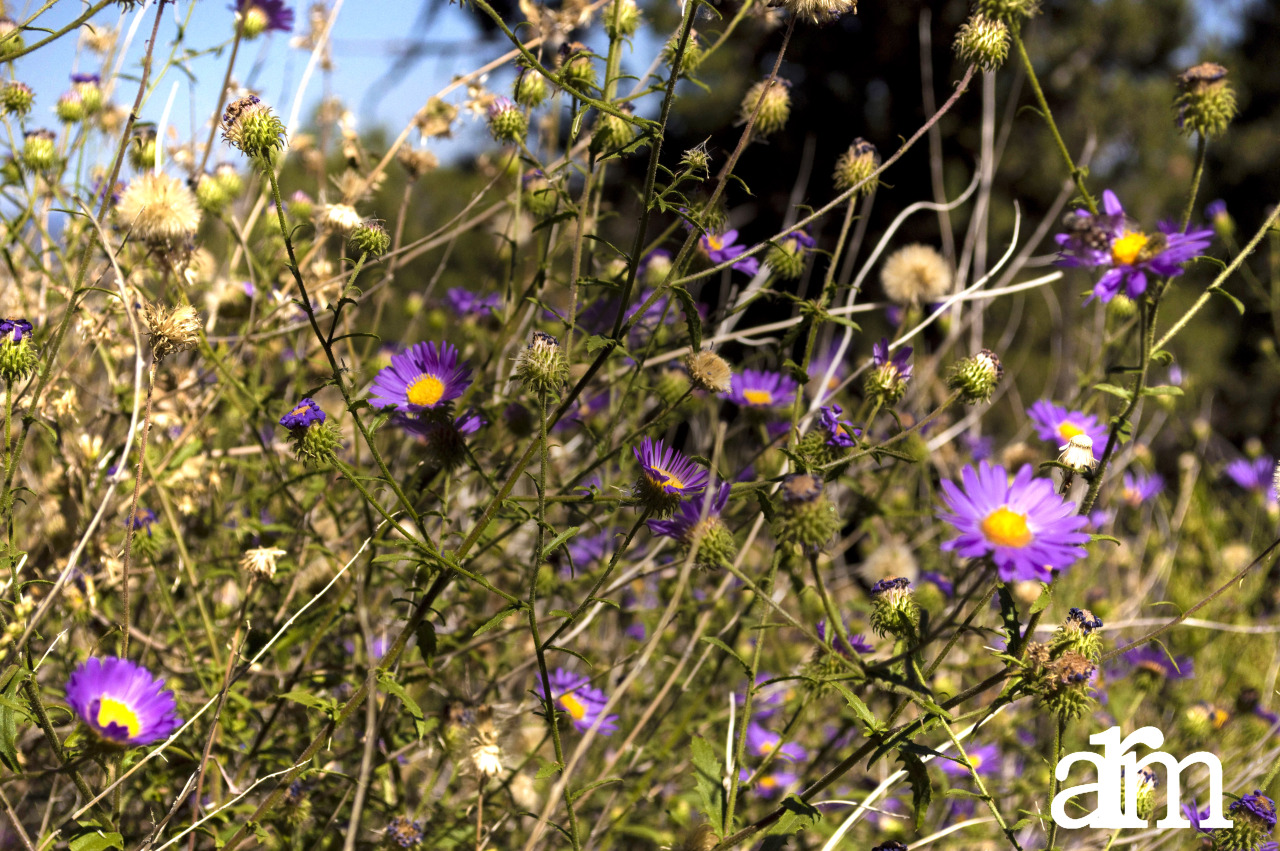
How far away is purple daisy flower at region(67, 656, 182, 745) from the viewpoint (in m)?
0.97

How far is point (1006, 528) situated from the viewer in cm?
107

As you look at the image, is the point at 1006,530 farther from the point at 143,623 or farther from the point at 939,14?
the point at 939,14

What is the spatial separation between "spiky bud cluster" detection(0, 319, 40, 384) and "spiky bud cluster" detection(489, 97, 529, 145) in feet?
2.38

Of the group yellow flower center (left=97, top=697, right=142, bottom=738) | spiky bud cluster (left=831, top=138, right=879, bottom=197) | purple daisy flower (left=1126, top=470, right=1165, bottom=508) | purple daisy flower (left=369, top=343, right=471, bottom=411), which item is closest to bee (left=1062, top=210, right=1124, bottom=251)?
→ spiky bud cluster (left=831, top=138, right=879, bottom=197)

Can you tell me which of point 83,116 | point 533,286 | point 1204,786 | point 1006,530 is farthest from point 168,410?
point 1204,786

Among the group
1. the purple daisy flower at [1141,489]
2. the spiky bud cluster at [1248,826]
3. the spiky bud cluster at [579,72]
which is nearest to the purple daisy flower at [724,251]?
the spiky bud cluster at [579,72]

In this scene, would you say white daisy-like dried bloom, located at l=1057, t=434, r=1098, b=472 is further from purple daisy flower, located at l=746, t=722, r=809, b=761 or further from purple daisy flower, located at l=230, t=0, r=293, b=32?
purple daisy flower, located at l=230, t=0, r=293, b=32

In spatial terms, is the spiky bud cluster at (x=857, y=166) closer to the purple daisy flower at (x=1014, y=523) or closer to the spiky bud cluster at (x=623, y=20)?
the spiky bud cluster at (x=623, y=20)

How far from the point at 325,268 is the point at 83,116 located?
0.58 metres

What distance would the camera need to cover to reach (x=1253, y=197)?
488 inches

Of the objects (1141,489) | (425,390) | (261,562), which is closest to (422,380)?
(425,390)

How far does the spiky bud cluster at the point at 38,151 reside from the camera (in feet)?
5.91

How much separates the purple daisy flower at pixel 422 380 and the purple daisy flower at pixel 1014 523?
67 centimetres

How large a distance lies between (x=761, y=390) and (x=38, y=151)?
4.61 feet
